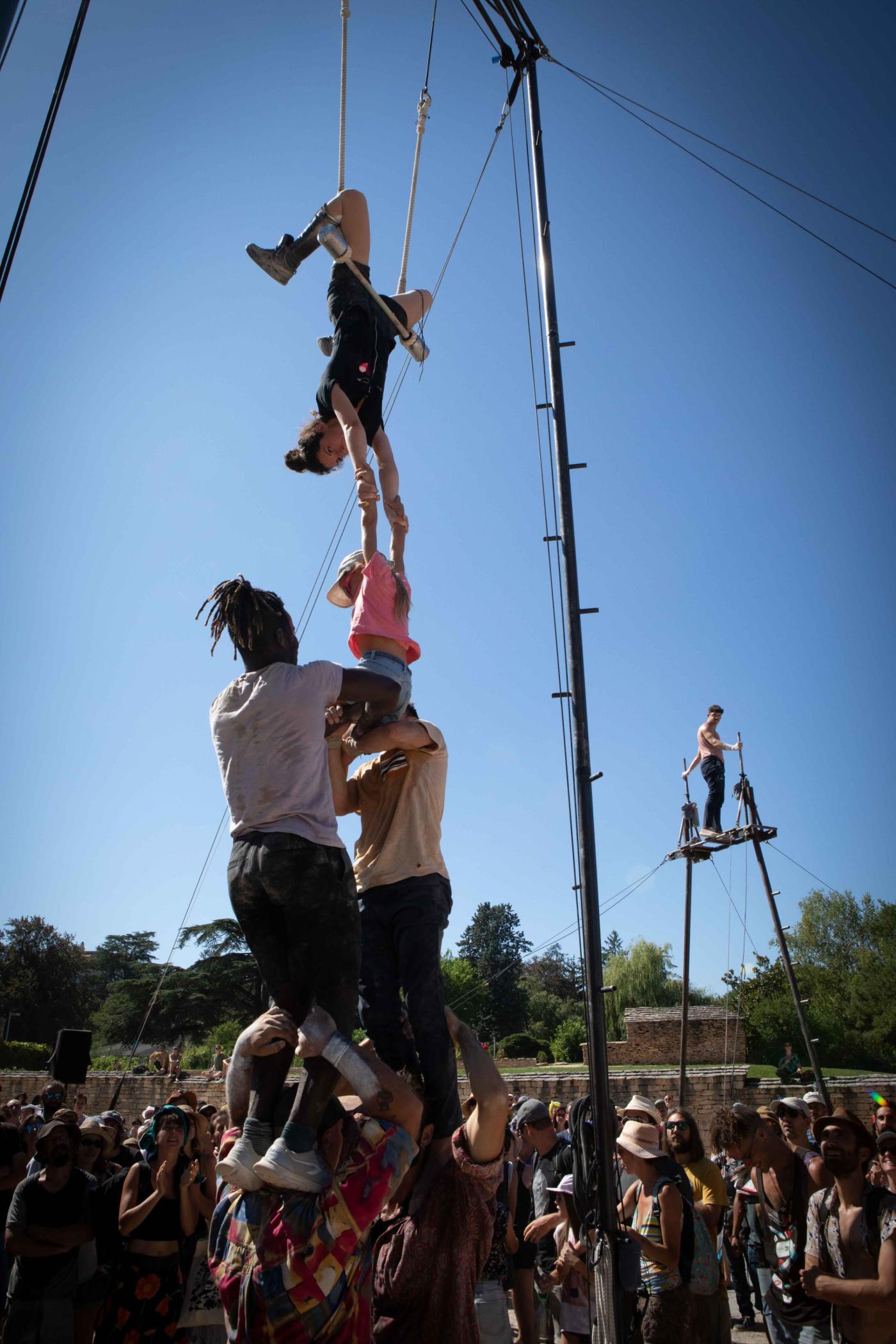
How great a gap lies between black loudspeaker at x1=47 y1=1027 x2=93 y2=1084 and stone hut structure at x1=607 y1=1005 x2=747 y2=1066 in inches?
715

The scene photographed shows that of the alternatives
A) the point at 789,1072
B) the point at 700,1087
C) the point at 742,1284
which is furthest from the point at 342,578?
the point at 789,1072

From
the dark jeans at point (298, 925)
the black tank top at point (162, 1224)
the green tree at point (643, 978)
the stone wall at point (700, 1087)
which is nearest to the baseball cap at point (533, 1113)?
the black tank top at point (162, 1224)

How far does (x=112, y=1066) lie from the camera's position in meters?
27.1

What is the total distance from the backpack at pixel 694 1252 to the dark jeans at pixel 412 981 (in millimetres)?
1909

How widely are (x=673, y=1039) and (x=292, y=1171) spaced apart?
991 inches

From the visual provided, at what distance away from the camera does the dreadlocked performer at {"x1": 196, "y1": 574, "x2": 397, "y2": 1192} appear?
6.95ft

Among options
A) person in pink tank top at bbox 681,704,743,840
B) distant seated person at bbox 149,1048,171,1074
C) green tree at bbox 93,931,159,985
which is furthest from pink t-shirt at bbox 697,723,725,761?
green tree at bbox 93,931,159,985

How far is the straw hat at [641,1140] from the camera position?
4.04 m

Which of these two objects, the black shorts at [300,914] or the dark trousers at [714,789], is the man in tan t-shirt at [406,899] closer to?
the black shorts at [300,914]

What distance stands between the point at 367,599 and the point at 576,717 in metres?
1.80

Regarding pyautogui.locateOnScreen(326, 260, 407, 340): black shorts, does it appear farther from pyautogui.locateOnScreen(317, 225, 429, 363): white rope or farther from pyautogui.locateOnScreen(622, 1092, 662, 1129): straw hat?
pyautogui.locateOnScreen(622, 1092, 662, 1129): straw hat

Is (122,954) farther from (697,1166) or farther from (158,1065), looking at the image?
(697,1166)

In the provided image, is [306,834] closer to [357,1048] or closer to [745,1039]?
[357,1048]

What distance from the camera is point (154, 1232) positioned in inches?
154
